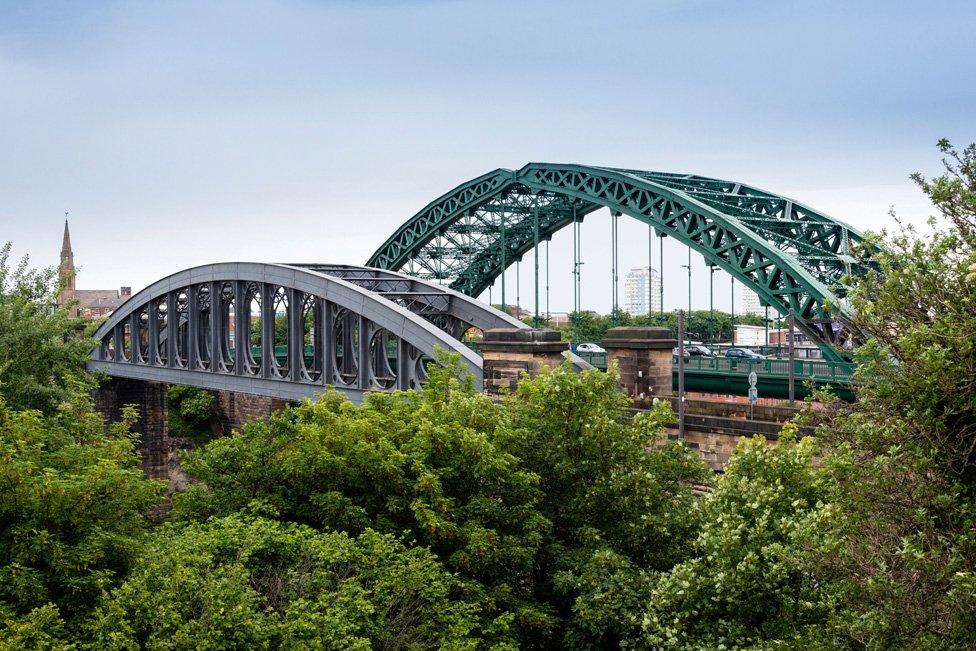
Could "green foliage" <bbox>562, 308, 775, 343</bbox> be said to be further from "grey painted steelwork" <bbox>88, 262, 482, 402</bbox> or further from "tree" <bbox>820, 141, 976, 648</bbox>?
"tree" <bbox>820, 141, 976, 648</bbox>

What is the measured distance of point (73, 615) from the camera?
11523 mm

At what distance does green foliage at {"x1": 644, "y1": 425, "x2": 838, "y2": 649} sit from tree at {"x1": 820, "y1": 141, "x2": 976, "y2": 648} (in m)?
1.67

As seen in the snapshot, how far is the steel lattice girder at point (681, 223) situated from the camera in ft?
131

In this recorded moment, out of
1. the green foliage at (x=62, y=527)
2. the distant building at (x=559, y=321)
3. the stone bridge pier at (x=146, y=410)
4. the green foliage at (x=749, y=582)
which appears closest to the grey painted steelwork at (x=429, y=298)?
the green foliage at (x=749, y=582)

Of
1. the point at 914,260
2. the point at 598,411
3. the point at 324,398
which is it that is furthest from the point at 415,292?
the point at 914,260

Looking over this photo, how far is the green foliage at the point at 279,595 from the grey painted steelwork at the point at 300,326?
822 centimetres

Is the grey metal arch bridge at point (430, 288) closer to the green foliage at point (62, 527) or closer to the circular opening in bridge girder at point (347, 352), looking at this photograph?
the circular opening in bridge girder at point (347, 352)

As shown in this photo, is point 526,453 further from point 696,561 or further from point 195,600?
point 195,600

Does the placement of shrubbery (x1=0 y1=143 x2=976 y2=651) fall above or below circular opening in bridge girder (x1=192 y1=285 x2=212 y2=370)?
below

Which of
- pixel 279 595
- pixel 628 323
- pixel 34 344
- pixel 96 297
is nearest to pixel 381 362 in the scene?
pixel 34 344

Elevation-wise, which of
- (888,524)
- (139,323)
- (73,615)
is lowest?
(73,615)

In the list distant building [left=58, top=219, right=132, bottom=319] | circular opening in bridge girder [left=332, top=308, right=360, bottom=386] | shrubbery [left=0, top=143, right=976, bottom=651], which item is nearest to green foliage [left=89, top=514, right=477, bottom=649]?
shrubbery [left=0, top=143, right=976, bottom=651]

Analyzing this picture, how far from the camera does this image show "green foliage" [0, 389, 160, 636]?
36.8 ft

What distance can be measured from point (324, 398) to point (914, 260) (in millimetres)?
10904
